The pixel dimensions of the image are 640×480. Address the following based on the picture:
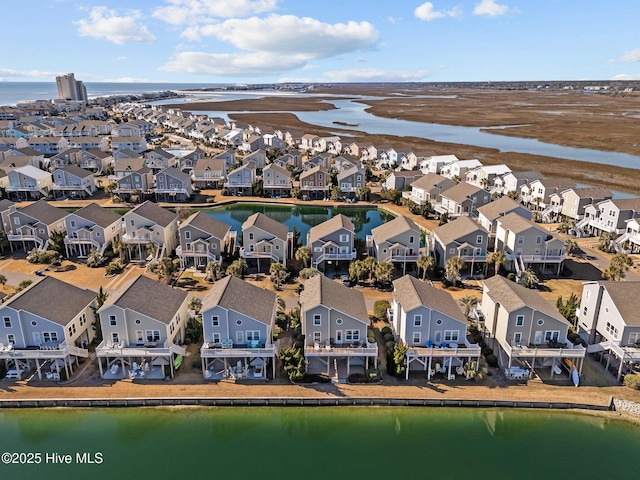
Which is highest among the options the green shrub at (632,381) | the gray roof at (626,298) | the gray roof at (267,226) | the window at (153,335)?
the gray roof at (267,226)

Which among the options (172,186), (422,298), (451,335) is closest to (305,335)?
(422,298)

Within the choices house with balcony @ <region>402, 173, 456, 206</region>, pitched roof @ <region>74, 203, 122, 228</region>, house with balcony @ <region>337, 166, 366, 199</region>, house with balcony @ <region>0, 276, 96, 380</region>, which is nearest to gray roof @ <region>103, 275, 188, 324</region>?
house with balcony @ <region>0, 276, 96, 380</region>

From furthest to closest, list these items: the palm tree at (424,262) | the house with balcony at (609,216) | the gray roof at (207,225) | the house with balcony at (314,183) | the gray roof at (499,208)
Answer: the house with balcony at (314,183) < the house with balcony at (609,216) < the gray roof at (499,208) < the gray roof at (207,225) < the palm tree at (424,262)

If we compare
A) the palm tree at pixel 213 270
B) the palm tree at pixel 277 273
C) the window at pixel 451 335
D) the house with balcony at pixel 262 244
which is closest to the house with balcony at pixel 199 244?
the palm tree at pixel 213 270

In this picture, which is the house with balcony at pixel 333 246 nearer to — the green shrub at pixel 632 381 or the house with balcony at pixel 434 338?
the house with balcony at pixel 434 338

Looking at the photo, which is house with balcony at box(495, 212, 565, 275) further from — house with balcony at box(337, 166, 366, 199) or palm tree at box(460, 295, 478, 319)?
house with balcony at box(337, 166, 366, 199)

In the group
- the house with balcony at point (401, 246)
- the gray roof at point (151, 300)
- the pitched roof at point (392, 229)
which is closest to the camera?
the gray roof at point (151, 300)
